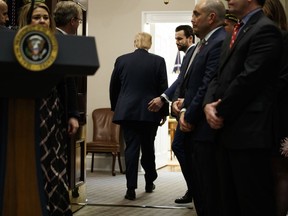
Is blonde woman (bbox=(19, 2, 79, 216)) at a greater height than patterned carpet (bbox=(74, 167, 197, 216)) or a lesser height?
greater

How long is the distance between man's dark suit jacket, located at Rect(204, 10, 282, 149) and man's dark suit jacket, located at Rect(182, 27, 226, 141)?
41 centimetres

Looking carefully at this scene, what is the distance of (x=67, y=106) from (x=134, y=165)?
1.93 m

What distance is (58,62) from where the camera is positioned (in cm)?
173

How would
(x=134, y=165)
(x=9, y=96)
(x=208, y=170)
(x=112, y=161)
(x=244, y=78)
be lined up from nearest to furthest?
(x=9, y=96), (x=244, y=78), (x=208, y=170), (x=134, y=165), (x=112, y=161)

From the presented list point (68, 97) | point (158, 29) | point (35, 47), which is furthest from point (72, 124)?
point (158, 29)

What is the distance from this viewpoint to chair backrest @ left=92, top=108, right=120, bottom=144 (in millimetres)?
6844

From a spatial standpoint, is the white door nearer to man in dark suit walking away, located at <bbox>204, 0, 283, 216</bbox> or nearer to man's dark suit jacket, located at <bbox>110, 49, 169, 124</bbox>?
man's dark suit jacket, located at <bbox>110, 49, 169, 124</bbox>

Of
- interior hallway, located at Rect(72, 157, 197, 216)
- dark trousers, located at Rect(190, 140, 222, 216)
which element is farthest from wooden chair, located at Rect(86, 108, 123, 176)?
dark trousers, located at Rect(190, 140, 222, 216)

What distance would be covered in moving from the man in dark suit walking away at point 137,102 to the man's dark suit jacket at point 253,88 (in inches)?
96.3

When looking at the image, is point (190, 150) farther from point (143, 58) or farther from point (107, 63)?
point (107, 63)

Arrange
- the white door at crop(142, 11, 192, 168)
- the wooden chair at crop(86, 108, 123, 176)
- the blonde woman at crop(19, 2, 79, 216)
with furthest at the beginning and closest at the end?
the white door at crop(142, 11, 192, 168), the wooden chair at crop(86, 108, 123, 176), the blonde woman at crop(19, 2, 79, 216)

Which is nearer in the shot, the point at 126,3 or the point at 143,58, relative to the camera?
the point at 143,58

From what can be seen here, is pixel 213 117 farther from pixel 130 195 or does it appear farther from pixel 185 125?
pixel 130 195

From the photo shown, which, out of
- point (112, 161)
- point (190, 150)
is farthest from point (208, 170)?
point (112, 161)
